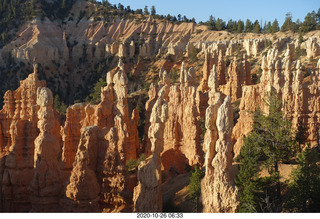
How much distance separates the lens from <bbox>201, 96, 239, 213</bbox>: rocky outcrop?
12.3 metres

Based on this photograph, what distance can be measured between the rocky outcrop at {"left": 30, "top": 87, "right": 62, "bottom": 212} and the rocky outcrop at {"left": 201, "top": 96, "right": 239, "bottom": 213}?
283 inches

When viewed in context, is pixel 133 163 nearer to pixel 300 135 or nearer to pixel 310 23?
pixel 300 135

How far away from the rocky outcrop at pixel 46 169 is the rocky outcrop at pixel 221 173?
23.6ft

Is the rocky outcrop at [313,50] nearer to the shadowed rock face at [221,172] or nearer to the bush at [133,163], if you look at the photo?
the bush at [133,163]

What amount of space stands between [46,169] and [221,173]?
8.20m

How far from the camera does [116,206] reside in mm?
16531

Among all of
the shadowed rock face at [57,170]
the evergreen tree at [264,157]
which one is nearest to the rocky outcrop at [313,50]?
the evergreen tree at [264,157]

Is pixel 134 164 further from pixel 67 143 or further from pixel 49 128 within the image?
pixel 49 128

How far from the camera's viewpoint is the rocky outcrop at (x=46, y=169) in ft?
52.4

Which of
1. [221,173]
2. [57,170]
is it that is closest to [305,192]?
[221,173]

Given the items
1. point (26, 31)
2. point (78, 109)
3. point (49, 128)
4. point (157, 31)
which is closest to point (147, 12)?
→ point (157, 31)

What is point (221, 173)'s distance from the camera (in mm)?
12516

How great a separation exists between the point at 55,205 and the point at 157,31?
3394 inches

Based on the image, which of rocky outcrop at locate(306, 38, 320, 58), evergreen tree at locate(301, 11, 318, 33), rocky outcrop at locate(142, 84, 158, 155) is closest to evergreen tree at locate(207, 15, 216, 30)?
evergreen tree at locate(301, 11, 318, 33)
